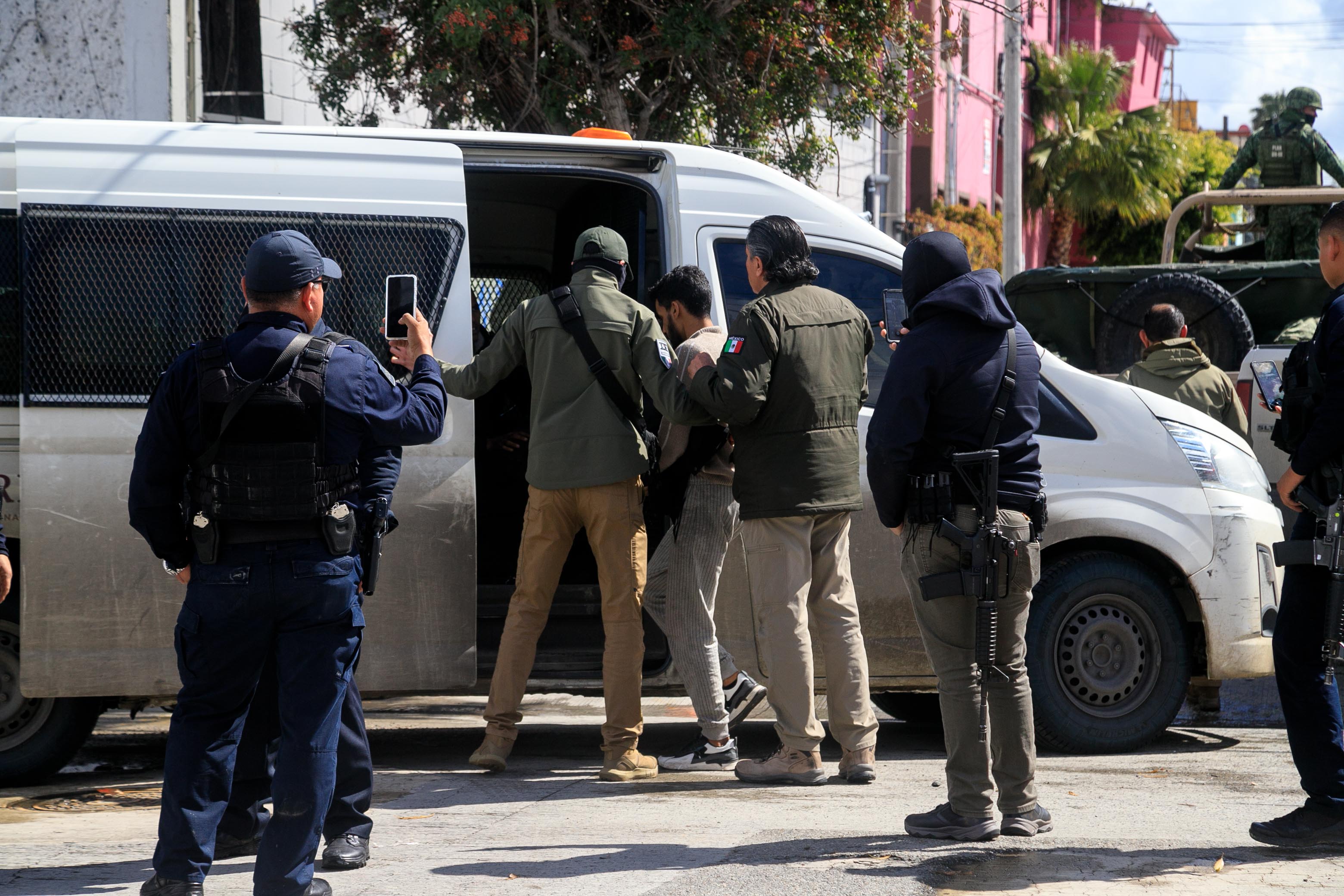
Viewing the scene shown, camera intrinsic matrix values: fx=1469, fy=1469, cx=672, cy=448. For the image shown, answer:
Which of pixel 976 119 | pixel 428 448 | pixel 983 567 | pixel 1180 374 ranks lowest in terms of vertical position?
pixel 983 567

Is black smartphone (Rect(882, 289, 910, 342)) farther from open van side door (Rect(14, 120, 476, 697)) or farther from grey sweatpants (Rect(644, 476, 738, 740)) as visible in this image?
open van side door (Rect(14, 120, 476, 697))

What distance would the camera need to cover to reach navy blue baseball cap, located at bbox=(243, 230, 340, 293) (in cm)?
381

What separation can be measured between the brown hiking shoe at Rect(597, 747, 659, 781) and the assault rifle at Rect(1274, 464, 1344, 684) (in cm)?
238

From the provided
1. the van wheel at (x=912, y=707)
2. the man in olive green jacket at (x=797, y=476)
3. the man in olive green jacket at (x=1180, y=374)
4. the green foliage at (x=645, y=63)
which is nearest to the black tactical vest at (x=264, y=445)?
the man in olive green jacket at (x=797, y=476)

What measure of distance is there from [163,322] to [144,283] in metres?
0.15

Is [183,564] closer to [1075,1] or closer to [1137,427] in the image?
[1137,427]

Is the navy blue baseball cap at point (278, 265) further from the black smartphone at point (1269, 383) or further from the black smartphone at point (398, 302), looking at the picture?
the black smartphone at point (1269, 383)

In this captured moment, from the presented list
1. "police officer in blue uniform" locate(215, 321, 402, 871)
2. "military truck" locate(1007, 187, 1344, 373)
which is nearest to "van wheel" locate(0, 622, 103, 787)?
"police officer in blue uniform" locate(215, 321, 402, 871)

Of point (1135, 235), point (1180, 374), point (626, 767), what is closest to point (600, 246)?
point (626, 767)

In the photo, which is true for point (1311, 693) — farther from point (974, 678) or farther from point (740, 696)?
point (740, 696)

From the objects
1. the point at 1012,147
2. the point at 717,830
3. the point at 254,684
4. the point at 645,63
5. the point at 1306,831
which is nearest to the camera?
the point at 254,684

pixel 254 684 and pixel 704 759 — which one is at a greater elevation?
pixel 254 684

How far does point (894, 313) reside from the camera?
5.54 meters

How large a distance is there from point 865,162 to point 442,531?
18.4 meters
